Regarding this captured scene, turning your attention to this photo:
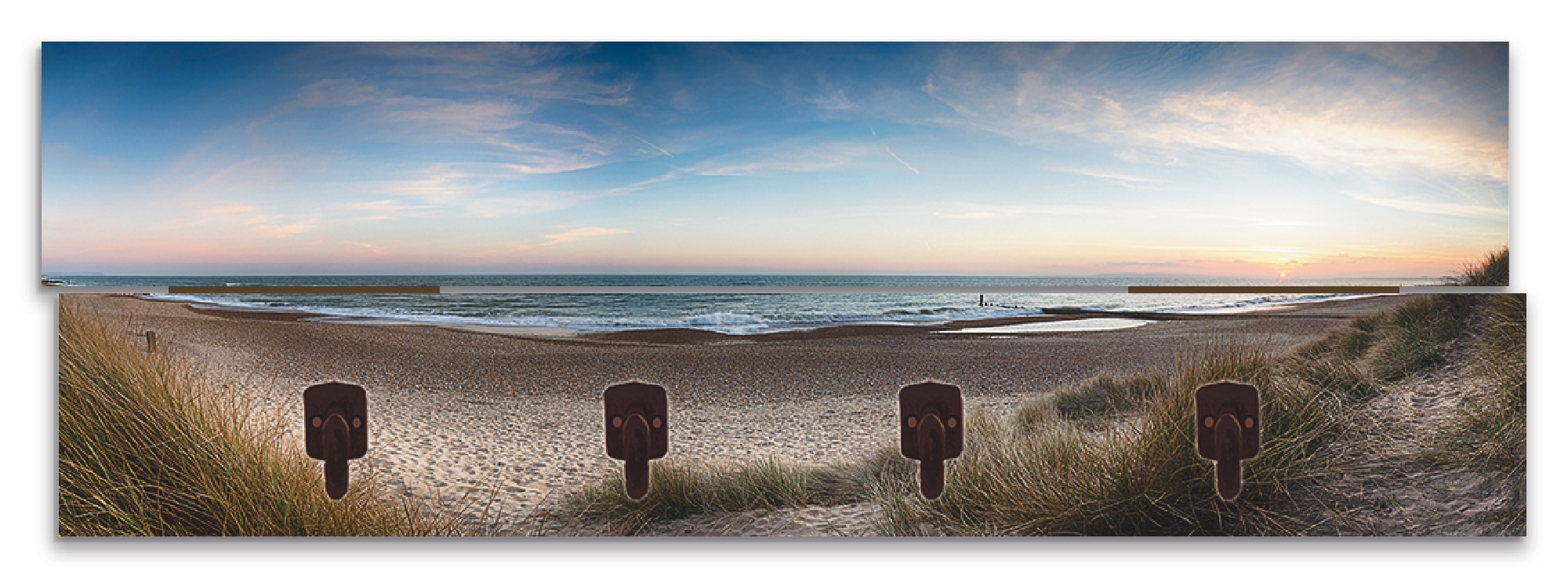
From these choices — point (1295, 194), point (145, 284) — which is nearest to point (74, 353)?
point (145, 284)

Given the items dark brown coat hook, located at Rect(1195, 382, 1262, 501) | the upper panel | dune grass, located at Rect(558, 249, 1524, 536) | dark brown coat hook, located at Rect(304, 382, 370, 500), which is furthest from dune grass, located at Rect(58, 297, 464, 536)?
dark brown coat hook, located at Rect(1195, 382, 1262, 501)

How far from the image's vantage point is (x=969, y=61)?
2516 millimetres

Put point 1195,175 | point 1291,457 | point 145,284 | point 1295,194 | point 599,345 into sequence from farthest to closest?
point 599,345 < point 1195,175 < point 1295,194 < point 145,284 < point 1291,457

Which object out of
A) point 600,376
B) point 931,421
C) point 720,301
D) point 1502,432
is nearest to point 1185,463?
point 931,421

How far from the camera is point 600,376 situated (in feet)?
11.8

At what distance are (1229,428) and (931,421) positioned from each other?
82cm

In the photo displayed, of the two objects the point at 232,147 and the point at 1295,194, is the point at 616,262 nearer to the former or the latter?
the point at 232,147

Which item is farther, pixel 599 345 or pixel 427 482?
pixel 599 345

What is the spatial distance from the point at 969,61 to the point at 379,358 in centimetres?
292

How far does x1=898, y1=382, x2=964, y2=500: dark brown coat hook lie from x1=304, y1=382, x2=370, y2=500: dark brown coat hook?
4.82ft

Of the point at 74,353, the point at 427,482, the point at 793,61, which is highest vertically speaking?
the point at 793,61

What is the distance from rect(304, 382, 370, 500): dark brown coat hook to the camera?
6.12 ft

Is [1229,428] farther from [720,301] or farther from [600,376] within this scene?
[600,376]

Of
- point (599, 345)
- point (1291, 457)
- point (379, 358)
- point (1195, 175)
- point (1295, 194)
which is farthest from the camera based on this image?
point (599, 345)
